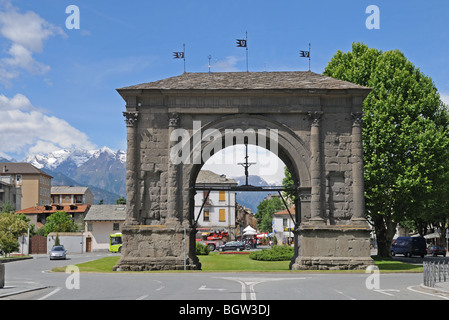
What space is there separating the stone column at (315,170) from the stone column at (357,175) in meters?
1.92

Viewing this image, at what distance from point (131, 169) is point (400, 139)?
18.9 m

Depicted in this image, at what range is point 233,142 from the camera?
106ft

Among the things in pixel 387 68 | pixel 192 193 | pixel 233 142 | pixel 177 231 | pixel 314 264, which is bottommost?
pixel 314 264

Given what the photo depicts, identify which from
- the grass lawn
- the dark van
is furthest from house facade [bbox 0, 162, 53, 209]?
the grass lawn

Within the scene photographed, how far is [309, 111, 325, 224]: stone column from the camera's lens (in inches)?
1164

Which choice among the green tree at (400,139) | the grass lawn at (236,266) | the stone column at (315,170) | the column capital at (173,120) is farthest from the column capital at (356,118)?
the column capital at (173,120)

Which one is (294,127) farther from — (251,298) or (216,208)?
(216,208)

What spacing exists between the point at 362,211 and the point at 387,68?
1399 cm

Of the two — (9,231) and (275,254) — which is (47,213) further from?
(275,254)

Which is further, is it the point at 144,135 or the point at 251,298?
the point at 144,135

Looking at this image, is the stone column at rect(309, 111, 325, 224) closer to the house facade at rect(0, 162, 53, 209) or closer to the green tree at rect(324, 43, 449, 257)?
the green tree at rect(324, 43, 449, 257)

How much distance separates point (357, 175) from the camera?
29688 mm

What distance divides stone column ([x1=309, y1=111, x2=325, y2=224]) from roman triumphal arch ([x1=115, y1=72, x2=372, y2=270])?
57 mm
